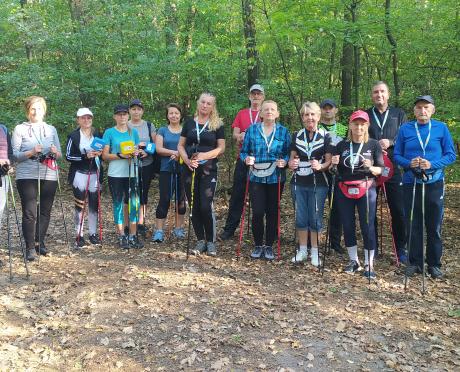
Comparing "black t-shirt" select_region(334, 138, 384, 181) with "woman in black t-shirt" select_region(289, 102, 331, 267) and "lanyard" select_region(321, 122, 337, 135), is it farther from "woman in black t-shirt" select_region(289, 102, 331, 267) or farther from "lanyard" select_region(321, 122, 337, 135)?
"lanyard" select_region(321, 122, 337, 135)

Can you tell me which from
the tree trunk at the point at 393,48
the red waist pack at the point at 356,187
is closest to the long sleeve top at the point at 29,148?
the red waist pack at the point at 356,187

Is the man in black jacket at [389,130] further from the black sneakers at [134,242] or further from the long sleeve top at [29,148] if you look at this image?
the long sleeve top at [29,148]

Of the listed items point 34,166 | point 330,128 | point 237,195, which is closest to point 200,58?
point 237,195

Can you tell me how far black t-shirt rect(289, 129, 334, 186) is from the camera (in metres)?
5.85

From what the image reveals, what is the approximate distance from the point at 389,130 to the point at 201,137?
2639 mm

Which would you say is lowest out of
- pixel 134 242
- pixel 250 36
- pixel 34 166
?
pixel 134 242

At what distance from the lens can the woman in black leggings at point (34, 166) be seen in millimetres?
5875

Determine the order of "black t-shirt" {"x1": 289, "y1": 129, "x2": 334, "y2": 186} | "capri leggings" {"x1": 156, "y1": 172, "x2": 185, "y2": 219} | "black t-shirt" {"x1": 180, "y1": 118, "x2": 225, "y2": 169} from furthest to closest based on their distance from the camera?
1. "capri leggings" {"x1": 156, "y1": 172, "x2": 185, "y2": 219}
2. "black t-shirt" {"x1": 180, "y1": 118, "x2": 225, "y2": 169}
3. "black t-shirt" {"x1": 289, "y1": 129, "x2": 334, "y2": 186}

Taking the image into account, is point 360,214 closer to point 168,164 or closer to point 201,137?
point 201,137

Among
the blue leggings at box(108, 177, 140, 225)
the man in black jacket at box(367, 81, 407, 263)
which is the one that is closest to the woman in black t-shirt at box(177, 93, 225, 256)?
the blue leggings at box(108, 177, 140, 225)

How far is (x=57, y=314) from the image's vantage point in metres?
4.61

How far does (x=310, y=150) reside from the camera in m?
5.87

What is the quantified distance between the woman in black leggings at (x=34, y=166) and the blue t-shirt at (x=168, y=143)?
65.5 inches

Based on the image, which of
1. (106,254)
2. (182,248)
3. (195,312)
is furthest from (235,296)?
(106,254)
